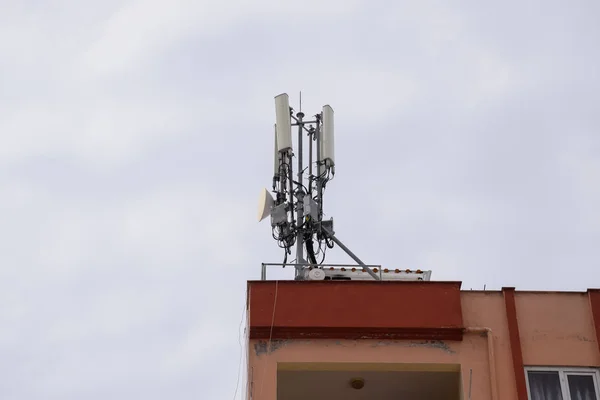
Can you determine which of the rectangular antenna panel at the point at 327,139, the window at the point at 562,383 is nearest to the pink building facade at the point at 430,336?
the window at the point at 562,383

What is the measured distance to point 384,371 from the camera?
2138cm

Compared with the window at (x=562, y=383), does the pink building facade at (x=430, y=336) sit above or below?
above

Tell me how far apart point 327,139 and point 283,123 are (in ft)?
3.98

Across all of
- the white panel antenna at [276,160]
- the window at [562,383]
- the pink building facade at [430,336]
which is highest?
the white panel antenna at [276,160]

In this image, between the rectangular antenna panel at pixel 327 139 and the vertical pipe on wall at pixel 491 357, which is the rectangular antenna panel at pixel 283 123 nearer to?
the rectangular antenna panel at pixel 327 139

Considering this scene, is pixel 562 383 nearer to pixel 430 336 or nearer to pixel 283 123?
pixel 430 336

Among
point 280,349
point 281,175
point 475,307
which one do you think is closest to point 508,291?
point 475,307

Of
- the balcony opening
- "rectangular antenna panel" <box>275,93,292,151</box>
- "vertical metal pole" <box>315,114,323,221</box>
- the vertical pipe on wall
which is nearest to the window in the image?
the vertical pipe on wall

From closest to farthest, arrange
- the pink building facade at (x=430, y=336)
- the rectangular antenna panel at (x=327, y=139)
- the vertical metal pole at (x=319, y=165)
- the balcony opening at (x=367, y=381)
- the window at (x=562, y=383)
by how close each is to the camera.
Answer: the window at (x=562, y=383), the pink building facade at (x=430, y=336), the balcony opening at (x=367, y=381), the vertical metal pole at (x=319, y=165), the rectangular antenna panel at (x=327, y=139)

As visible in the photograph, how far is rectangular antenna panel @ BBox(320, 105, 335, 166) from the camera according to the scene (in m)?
26.2

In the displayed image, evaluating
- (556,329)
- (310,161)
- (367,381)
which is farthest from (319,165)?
(556,329)

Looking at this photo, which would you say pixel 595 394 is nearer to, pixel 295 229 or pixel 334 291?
pixel 334 291

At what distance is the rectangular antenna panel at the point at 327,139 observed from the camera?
85.9 feet

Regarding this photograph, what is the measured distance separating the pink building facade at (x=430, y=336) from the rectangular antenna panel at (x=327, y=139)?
541cm
